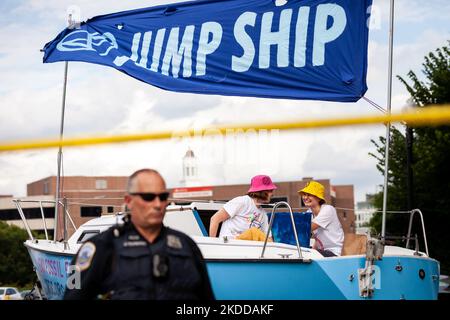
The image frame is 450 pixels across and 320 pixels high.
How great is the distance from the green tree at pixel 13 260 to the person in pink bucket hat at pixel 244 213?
78335mm

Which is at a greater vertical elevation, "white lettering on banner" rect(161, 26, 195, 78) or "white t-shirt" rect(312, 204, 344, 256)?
"white lettering on banner" rect(161, 26, 195, 78)

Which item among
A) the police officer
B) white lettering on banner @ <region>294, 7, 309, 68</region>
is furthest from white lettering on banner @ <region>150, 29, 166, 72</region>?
the police officer

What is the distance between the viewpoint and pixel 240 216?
919 cm

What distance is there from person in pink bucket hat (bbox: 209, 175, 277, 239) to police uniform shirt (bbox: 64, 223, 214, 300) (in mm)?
4364

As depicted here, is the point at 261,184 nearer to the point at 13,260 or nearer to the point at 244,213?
the point at 244,213

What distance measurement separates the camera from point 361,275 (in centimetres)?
813

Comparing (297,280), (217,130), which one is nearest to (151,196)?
(217,130)

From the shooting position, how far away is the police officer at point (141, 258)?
181 inches

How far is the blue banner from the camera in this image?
10.8 m

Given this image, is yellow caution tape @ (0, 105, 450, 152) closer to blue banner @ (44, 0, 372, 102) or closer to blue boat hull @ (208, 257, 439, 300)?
blue boat hull @ (208, 257, 439, 300)
